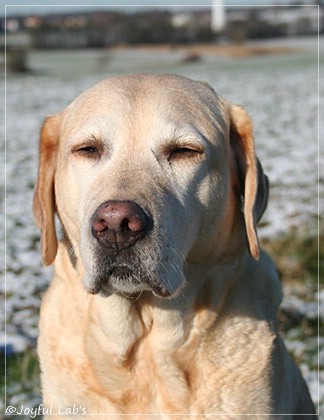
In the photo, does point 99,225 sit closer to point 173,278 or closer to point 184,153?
point 173,278

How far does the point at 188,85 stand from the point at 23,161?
30.6 feet

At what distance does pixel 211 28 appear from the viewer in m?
32.1

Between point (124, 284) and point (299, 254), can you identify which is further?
point (299, 254)

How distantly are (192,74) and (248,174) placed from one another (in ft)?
80.4

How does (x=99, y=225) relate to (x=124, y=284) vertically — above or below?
above

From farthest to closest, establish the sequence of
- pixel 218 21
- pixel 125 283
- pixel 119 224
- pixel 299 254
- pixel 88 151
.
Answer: pixel 218 21 → pixel 299 254 → pixel 88 151 → pixel 125 283 → pixel 119 224

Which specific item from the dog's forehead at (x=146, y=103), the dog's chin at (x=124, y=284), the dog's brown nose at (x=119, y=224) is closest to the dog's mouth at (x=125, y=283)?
the dog's chin at (x=124, y=284)

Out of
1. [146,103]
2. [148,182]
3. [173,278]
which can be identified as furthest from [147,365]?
[146,103]

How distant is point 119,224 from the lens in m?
2.81

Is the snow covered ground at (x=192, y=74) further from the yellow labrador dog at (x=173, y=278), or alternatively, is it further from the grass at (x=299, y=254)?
the yellow labrador dog at (x=173, y=278)

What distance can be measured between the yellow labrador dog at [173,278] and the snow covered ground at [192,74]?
1.51m

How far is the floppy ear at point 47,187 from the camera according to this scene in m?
3.57

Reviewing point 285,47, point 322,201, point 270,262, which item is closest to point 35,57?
point 285,47

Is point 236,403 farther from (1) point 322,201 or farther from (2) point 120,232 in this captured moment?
(1) point 322,201
